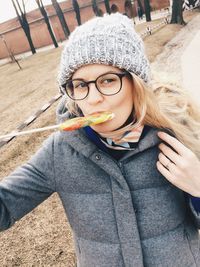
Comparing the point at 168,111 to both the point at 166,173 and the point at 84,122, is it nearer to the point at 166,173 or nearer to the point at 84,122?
the point at 166,173

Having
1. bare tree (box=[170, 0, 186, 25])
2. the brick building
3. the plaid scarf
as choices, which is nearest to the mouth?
the plaid scarf

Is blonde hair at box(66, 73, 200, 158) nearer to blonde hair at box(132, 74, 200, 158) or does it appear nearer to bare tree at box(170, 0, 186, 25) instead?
blonde hair at box(132, 74, 200, 158)

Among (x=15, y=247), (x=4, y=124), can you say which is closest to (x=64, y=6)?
(x=4, y=124)

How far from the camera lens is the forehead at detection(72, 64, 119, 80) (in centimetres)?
155

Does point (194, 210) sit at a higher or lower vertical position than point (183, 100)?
lower

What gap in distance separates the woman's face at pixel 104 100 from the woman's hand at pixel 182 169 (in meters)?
0.28

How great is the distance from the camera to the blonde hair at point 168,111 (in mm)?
1655

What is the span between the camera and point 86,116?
1612 mm

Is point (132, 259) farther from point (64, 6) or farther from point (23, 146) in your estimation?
point (64, 6)

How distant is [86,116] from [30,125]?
21.5 ft

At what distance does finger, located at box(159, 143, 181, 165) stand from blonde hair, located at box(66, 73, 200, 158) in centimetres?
12

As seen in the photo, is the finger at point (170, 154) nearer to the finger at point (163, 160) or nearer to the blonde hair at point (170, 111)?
the finger at point (163, 160)

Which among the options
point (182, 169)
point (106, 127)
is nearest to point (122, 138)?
point (106, 127)

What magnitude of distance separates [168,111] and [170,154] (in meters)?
0.32
